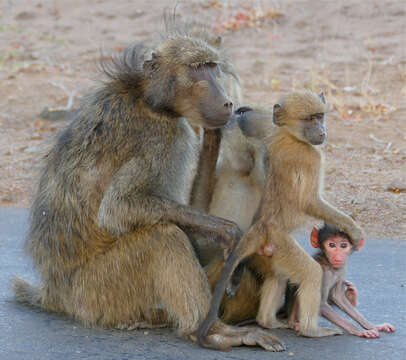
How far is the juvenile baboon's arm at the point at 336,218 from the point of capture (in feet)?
12.2

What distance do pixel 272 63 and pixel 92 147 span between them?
831 cm

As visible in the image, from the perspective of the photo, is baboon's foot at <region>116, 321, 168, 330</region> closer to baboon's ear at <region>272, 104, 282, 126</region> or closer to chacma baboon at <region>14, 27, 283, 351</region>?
chacma baboon at <region>14, 27, 283, 351</region>

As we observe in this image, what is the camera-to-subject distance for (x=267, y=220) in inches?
148

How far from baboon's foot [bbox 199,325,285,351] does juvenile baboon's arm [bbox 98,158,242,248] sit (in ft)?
1.37

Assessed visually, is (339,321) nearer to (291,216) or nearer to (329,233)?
(329,233)

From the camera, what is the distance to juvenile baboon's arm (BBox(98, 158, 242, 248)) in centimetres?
366

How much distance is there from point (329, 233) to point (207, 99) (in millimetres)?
919

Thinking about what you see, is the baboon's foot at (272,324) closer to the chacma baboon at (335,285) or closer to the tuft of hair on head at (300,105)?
the chacma baboon at (335,285)

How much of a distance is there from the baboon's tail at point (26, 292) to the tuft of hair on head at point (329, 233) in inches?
64.0

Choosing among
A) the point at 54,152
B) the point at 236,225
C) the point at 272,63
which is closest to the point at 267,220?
the point at 236,225

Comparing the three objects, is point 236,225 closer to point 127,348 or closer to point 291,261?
point 291,261

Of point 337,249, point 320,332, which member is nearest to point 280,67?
point 337,249

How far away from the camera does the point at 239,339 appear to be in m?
3.67

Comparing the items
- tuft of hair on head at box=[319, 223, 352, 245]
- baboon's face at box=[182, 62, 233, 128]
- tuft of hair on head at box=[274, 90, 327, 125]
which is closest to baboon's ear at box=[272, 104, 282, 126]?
tuft of hair on head at box=[274, 90, 327, 125]
